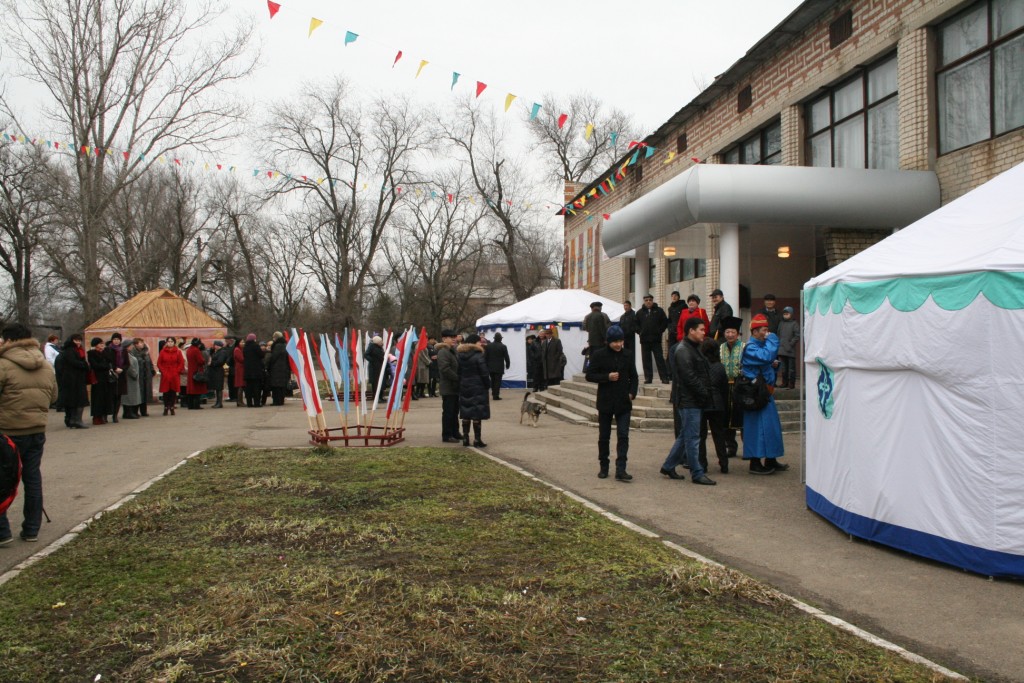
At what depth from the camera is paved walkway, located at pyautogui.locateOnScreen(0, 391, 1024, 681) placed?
179 inches

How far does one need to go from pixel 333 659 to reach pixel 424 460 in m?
6.34

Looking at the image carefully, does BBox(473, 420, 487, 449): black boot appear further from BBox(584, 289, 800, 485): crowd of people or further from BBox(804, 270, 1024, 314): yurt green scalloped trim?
BBox(804, 270, 1024, 314): yurt green scalloped trim

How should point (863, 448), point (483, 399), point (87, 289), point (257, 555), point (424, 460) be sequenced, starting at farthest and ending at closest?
point (87, 289)
point (483, 399)
point (424, 460)
point (863, 448)
point (257, 555)

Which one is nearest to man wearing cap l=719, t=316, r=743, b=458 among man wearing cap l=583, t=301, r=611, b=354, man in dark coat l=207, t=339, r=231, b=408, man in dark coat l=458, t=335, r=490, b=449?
man in dark coat l=458, t=335, r=490, b=449

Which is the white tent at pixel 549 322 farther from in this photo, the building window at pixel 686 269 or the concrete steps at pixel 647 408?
the concrete steps at pixel 647 408

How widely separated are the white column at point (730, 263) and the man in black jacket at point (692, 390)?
16.8 ft

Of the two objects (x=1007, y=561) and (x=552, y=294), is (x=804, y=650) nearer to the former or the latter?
(x=1007, y=561)

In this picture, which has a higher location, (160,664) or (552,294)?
(552,294)

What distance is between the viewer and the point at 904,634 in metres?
4.41

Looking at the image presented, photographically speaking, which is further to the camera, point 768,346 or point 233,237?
point 233,237

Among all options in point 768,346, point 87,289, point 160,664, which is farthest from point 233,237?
point 160,664

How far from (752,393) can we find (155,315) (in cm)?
2375

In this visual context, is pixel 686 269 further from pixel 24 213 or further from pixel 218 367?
pixel 24 213

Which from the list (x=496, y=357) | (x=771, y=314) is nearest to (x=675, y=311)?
(x=771, y=314)
